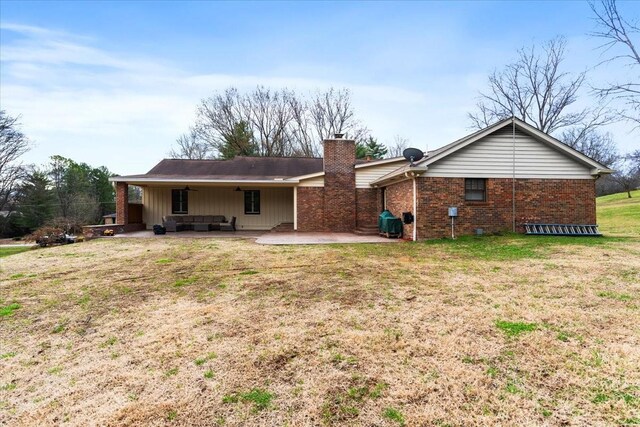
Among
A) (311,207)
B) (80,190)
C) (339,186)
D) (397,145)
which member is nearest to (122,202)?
(311,207)

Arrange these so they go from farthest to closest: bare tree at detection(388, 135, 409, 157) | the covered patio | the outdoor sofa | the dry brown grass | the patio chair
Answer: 1. bare tree at detection(388, 135, 409, 157)
2. the patio chair
3. the outdoor sofa
4. the covered patio
5. the dry brown grass

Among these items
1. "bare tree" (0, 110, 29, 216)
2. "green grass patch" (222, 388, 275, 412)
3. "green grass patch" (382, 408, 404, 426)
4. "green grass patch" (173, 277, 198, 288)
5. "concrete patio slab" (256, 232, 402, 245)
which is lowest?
"green grass patch" (222, 388, 275, 412)

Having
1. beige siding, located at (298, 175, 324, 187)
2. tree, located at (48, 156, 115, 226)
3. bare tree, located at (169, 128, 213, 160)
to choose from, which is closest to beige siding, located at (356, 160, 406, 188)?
beige siding, located at (298, 175, 324, 187)

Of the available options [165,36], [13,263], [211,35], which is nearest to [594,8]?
[211,35]

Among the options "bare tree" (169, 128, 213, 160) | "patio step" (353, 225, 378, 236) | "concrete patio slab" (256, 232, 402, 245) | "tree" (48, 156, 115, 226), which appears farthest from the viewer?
"bare tree" (169, 128, 213, 160)

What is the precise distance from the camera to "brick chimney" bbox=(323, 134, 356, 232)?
52.9 feet

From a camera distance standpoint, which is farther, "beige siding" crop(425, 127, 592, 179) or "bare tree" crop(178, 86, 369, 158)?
"bare tree" crop(178, 86, 369, 158)

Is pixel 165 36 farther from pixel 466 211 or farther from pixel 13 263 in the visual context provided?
pixel 466 211

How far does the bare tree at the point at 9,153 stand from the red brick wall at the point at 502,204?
3103 centimetres

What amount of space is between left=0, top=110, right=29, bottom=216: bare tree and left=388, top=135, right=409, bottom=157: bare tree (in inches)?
1353

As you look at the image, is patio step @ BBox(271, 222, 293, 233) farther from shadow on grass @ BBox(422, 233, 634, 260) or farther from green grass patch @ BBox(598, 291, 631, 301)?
green grass patch @ BBox(598, 291, 631, 301)

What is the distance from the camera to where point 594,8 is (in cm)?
1341

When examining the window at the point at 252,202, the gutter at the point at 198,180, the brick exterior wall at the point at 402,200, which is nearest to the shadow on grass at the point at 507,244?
the brick exterior wall at the point at 402,200

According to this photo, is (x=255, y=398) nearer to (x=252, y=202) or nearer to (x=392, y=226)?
(x=392, y=226)
